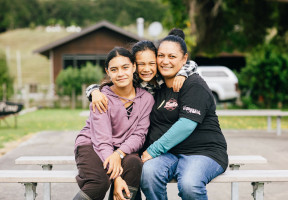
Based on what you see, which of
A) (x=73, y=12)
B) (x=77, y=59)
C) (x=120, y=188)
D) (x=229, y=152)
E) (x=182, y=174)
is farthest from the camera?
(x=73, y=12)

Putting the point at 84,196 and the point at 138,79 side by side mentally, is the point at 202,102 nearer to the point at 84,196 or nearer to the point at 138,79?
the point at 138,79

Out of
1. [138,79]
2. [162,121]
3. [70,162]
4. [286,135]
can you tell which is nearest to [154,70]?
[138,79]

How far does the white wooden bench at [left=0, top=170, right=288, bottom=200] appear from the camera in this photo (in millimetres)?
3338

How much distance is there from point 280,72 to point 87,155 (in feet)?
53.4

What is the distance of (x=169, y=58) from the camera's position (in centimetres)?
358

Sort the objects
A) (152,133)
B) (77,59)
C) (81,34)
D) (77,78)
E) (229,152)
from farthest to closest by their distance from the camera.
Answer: (77,59) → (81,34) → (77,78) → (229,152) → (152,133)

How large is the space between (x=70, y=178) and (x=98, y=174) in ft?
1.03

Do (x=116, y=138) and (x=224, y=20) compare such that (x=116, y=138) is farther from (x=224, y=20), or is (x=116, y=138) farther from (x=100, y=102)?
(x=224, y=20)

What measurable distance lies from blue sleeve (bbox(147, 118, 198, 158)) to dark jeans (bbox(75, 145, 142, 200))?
0.23 metres

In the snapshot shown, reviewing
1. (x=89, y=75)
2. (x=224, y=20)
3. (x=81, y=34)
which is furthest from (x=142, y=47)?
(x=81, y=34)

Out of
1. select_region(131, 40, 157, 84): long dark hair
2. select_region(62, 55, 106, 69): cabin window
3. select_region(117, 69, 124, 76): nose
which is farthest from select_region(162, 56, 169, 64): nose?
select_region(62, 55, 106, 69): cabin window

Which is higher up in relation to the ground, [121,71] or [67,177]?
[121,71]

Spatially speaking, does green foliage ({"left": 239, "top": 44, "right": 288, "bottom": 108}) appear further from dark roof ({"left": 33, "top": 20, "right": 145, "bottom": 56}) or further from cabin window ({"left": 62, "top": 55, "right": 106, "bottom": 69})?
cabin window ({"left": 62, "top": 55, "right": 106, "bottom": 69})

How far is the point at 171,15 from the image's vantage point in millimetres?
19641
